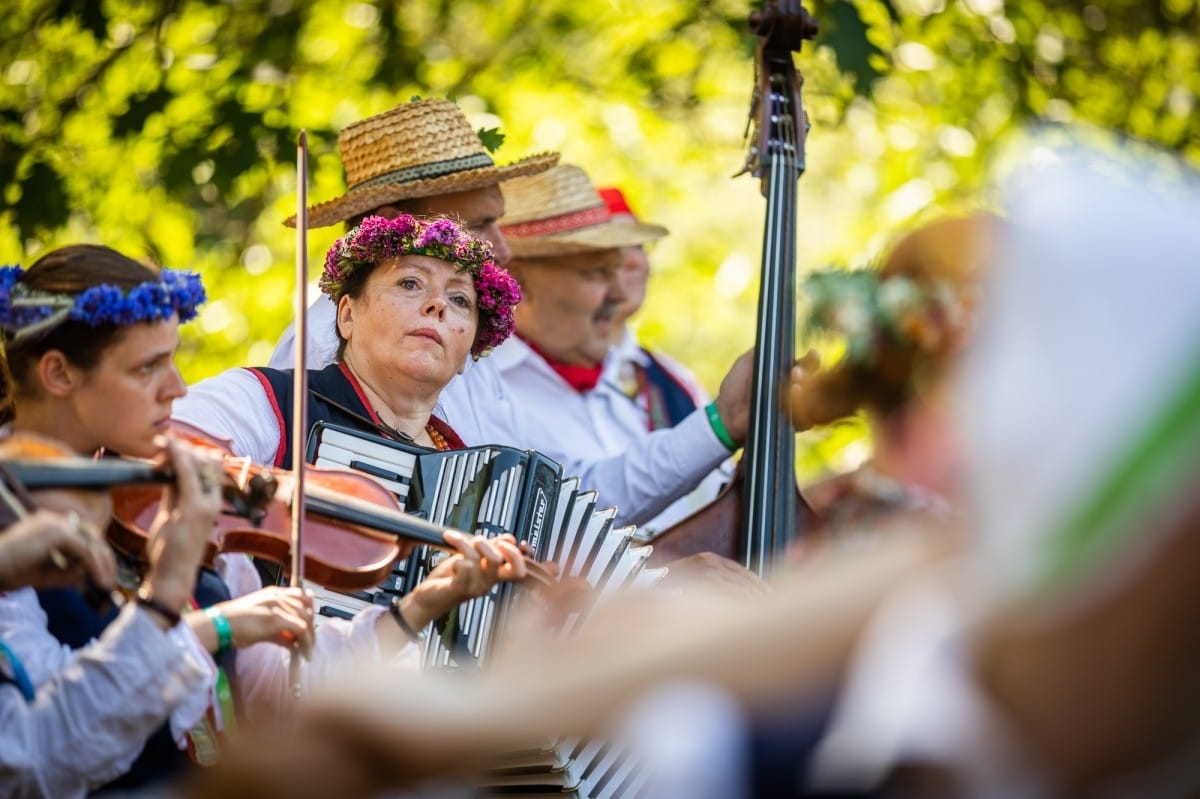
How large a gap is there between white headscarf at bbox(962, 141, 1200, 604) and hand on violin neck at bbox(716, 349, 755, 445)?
284cm

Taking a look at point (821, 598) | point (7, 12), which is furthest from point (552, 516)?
point (7, 12)

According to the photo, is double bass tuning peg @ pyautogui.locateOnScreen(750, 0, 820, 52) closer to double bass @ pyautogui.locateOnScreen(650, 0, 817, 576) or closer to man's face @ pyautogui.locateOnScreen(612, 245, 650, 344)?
double bass @ pyautogui.locateOnScreen(650, 0, 817, 576)

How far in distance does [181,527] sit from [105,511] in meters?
0.13

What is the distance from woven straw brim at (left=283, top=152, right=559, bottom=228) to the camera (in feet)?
13.8

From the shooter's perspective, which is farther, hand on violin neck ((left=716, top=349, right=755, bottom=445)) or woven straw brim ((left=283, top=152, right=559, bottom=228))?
hand on violin neck ((left=716, top=349, right=755, bottom=445))

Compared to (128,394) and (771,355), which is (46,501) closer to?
(128,394)

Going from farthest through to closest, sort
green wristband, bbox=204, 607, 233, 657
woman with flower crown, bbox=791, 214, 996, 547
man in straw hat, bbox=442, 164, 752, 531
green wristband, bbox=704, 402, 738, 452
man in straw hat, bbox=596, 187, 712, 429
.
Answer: man in straw hat, bbox=596, 187, 712, 429 → man in straw hat, bbox=442, 164, 752, 531 → green wristband, bbox=704, 402, 738, 452 → green wristband, bbox=204, 607, 233, 657 → woman with flower crown, bbox=791, 214, 996, 547

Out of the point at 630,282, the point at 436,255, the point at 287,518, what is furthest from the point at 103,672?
the point at 630,282

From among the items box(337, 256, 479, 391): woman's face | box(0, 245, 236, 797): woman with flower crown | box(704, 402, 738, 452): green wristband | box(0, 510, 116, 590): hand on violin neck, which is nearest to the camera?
box(0, 510, 116, 590): hand on violin neck

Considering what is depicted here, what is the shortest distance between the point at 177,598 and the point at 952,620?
121 centimetres

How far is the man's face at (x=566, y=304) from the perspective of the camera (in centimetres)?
553

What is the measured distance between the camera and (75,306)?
104 inches

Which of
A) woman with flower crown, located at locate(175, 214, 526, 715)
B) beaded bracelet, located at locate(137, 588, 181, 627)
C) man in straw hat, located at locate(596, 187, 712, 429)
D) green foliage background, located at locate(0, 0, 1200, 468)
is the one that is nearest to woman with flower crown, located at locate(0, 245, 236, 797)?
beaded bracelet, located at locate(137, 588, 181, 627)

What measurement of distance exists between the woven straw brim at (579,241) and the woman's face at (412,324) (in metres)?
1.65
